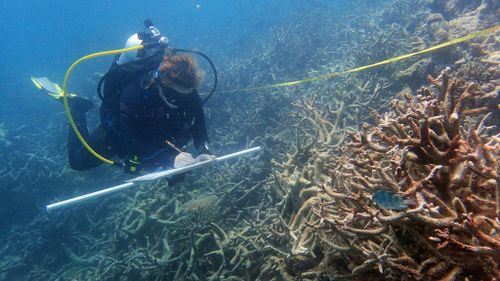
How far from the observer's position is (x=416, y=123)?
7.68 ft

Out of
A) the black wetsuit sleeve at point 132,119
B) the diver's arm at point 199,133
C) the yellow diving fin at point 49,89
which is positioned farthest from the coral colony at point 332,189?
the yellow diving fin at point 49,89

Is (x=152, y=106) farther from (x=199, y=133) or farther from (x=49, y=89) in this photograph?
(x=49, y=89)

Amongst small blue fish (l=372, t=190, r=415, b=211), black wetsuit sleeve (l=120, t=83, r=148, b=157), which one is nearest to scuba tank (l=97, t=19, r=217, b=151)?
black wetsuit sleeve (l=120, t=83, r=148, b=157)

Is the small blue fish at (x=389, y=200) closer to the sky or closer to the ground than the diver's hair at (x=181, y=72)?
closer to the ground

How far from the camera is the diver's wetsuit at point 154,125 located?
404cm

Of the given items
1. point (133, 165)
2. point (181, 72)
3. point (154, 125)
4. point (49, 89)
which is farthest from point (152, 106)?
point (49, 89)

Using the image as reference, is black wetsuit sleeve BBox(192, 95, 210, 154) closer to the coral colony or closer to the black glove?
the black glove

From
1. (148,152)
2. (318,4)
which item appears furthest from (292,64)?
(318,4)

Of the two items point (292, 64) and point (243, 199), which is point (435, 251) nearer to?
point (243, 199)

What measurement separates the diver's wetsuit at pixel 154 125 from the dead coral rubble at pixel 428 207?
2509 millimetres

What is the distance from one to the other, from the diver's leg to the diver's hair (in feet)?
5.83

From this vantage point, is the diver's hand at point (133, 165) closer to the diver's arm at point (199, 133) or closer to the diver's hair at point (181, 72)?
the diver's arm at point (199, 133)

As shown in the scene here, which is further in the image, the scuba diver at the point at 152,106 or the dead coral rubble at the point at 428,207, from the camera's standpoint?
the scuba diver at the point at 152,106

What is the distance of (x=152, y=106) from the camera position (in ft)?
13.3
